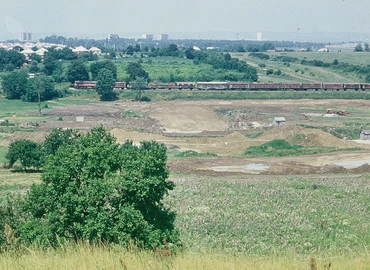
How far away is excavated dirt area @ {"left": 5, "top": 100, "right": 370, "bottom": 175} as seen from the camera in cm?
4247

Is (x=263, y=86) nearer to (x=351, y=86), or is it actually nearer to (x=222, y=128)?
(x=351, y=86)

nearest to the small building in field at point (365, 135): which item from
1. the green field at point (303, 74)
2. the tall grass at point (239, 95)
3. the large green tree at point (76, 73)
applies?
the tall grass at point (239, 95)

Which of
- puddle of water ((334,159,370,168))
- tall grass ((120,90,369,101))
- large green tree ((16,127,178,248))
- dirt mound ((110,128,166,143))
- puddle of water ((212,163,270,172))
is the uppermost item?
large green tree ((16,127,178,248))

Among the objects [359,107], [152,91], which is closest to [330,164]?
[359,107]

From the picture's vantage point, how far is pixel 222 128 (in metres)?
65.6

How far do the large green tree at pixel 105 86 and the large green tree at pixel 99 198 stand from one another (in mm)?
71776

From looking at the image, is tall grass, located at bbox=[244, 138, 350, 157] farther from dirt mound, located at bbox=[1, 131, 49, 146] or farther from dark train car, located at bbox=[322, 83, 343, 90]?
dark train car, located at bbox=[322, 83, 343, 90]

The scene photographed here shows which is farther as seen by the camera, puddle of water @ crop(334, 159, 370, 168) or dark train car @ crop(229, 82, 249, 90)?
dark train car @ crop(229, 82, 249, 90)

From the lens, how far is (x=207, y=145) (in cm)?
5281

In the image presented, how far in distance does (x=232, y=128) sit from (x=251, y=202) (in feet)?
117

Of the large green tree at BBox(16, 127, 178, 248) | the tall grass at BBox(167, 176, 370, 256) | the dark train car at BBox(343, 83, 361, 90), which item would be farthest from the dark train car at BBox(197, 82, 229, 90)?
the large green tree at BBox(16, 127, 178, 248)

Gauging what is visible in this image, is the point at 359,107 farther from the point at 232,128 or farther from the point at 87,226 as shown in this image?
the point at 87,226

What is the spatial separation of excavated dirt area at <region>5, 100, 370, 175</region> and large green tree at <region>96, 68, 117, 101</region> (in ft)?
8.75

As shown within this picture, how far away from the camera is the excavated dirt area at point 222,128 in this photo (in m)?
42.5
